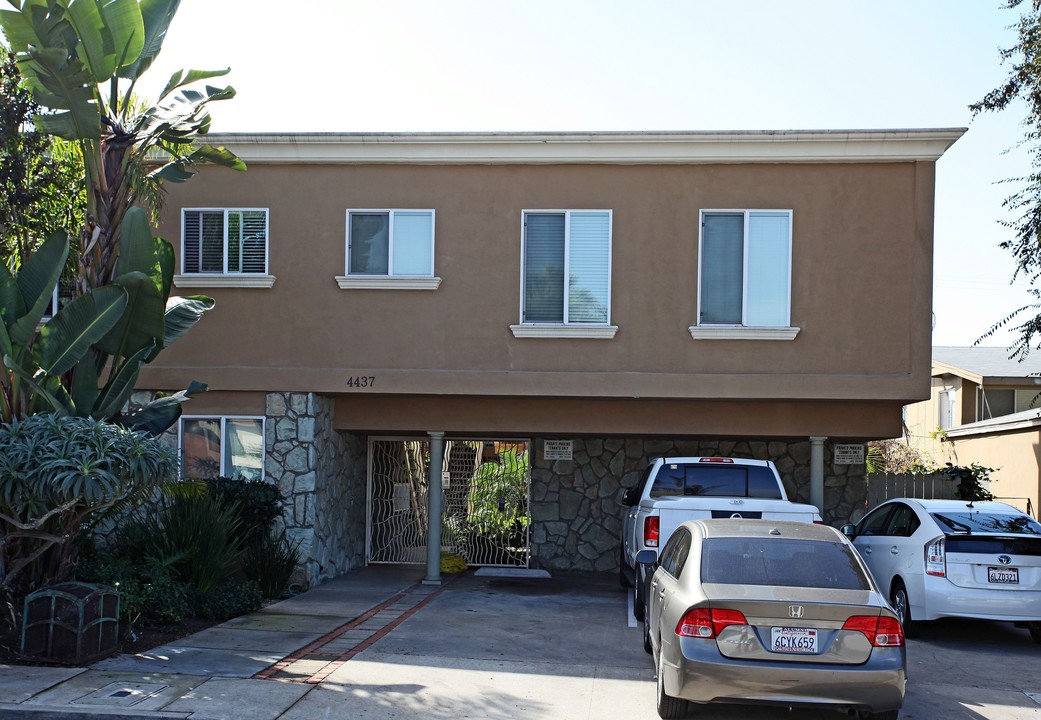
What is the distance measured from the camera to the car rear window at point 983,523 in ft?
37.0

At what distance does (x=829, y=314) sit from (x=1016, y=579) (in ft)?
14.5

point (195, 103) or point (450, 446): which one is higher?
point (195, 103)

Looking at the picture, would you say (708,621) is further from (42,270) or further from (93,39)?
(93,39)

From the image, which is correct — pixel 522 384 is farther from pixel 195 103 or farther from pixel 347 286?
pixel 195 103

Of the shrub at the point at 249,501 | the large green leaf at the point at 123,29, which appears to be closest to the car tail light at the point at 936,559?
the shrub at the point at 249,501

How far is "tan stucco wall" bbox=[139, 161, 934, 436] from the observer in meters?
14.0

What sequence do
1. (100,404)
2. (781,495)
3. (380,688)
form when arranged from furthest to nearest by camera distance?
(781,495), (100,404), (380,688)

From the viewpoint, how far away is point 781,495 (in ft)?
41.3

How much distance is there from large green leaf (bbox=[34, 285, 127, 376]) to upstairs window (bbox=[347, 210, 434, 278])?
15.3ft

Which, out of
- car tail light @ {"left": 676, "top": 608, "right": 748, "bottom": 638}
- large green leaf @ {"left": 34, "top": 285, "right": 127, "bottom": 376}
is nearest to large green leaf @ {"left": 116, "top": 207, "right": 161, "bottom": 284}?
large green leaf @ {"left": 34, "top": 285, "right": 127, "bottom": 376}

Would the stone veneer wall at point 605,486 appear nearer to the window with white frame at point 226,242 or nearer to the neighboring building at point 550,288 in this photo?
the neighboring building at point 550,288

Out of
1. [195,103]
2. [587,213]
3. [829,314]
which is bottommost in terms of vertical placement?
[829,314]

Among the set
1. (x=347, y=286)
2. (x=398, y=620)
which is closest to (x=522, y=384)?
(x=347, y=286)

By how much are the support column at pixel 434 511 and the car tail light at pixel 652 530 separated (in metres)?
4.62
